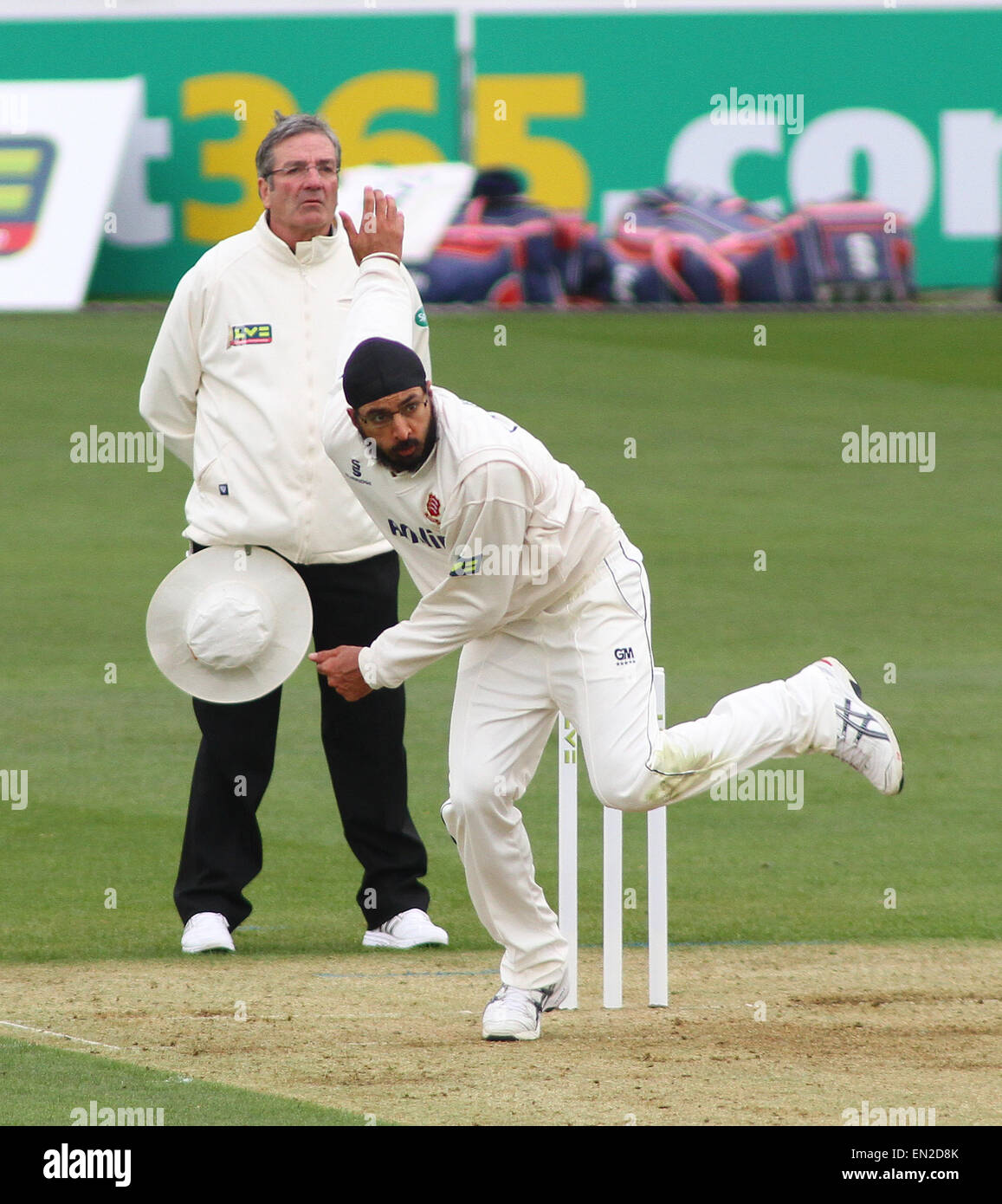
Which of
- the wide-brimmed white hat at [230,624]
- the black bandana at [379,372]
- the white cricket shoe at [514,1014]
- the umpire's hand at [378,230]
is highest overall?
the umpire's hand at [378,230]

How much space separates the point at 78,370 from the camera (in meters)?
20.7

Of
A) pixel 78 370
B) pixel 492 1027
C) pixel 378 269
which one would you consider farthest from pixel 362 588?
pixel 78 370

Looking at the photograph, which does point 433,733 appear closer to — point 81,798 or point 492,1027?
point 81,798

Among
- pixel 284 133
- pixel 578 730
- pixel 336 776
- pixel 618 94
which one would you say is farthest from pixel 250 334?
pixel 618 94

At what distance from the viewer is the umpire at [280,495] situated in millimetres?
6773

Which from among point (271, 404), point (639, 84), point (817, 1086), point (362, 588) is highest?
point (639, 84)

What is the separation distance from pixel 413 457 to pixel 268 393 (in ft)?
4.88

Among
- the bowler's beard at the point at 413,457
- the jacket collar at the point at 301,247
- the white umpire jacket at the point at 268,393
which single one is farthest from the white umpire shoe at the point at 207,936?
the jacket collar at the point at 301,247

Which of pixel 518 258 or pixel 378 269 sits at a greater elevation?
pixel 518 258

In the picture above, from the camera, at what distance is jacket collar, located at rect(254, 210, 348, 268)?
22.5 feet

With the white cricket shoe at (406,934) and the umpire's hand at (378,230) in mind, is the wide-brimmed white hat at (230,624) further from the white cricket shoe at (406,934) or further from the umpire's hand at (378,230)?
the umpire's hand at (378,230)

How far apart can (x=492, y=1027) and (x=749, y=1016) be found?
83 cm

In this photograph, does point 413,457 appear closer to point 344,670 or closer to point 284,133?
point 344,670

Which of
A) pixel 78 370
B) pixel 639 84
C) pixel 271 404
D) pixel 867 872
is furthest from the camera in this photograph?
pixel 639 84
